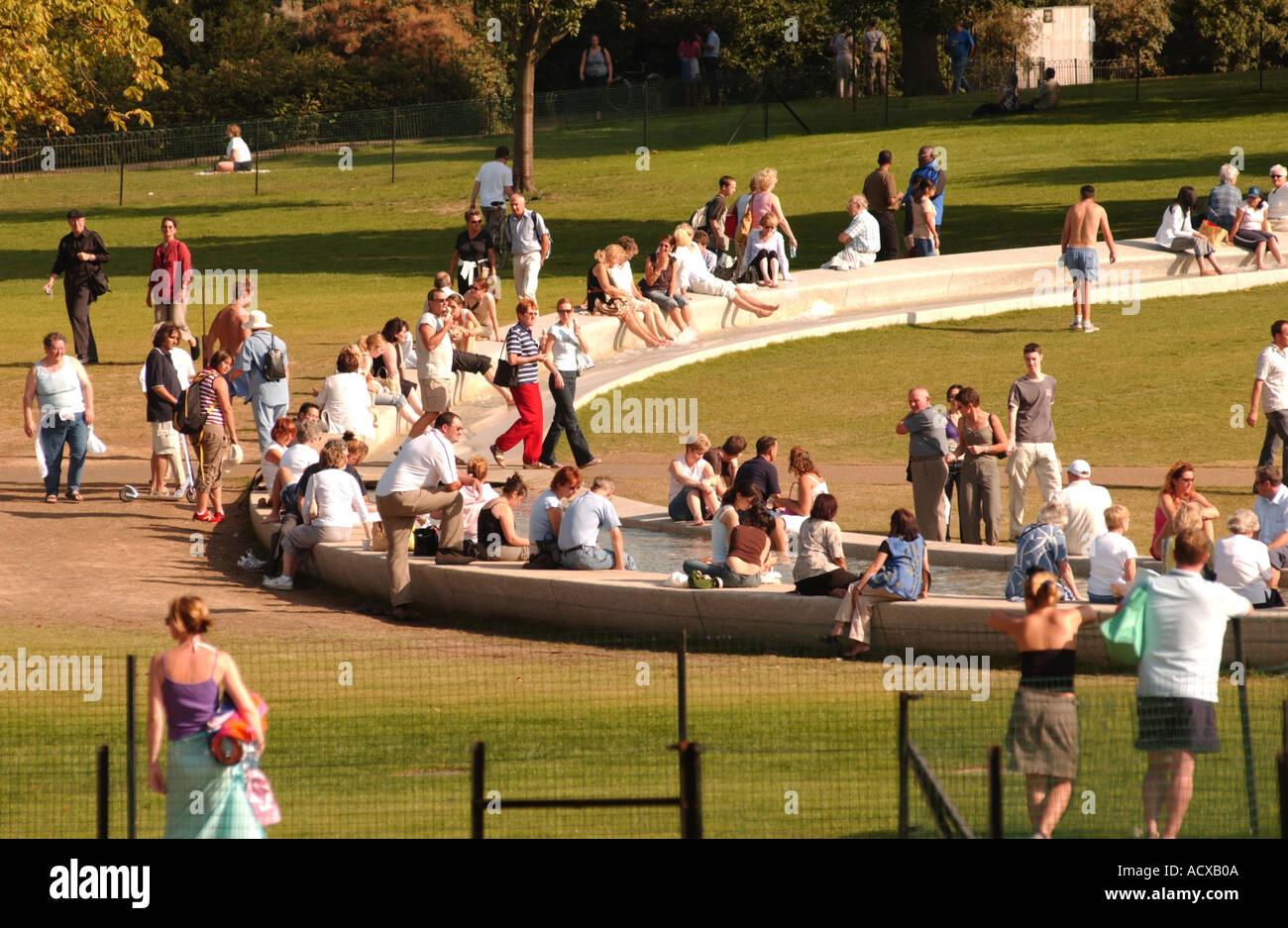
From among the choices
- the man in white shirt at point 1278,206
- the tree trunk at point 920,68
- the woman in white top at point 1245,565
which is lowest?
the woman in white top at point 1245,565

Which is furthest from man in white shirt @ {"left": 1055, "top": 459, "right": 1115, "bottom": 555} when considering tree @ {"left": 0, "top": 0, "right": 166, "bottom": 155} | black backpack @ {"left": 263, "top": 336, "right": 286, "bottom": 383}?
tree @ {"left": 0, "top": 0, "right": 166, "bottom": 155}

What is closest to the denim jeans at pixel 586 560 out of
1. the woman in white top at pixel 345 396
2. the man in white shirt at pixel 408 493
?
the man in white shirt at pixel 408 493

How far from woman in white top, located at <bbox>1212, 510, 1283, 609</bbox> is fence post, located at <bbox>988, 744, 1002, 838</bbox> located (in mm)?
5712

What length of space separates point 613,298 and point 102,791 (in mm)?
17611

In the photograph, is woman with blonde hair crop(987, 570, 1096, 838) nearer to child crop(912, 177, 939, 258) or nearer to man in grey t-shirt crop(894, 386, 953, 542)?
man in grey t-shirt crop(894, 386, 953, 542)

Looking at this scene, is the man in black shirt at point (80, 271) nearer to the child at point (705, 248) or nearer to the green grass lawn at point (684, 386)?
the green grass lawn at point (684, 386)

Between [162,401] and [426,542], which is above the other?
[162,401]

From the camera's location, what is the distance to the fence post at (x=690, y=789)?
305 inches

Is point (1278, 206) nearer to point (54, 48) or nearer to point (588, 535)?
point (54, 48)

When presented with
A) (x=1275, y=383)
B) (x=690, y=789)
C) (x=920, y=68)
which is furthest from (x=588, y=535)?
(x=920, y=68)

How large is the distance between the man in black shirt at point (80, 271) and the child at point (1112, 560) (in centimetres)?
1498

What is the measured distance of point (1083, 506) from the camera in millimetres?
14945

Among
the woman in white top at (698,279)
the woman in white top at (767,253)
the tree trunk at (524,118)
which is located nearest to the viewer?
the woman in white top at (698,279)

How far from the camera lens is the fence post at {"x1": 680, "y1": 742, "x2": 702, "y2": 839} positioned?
305 inches
